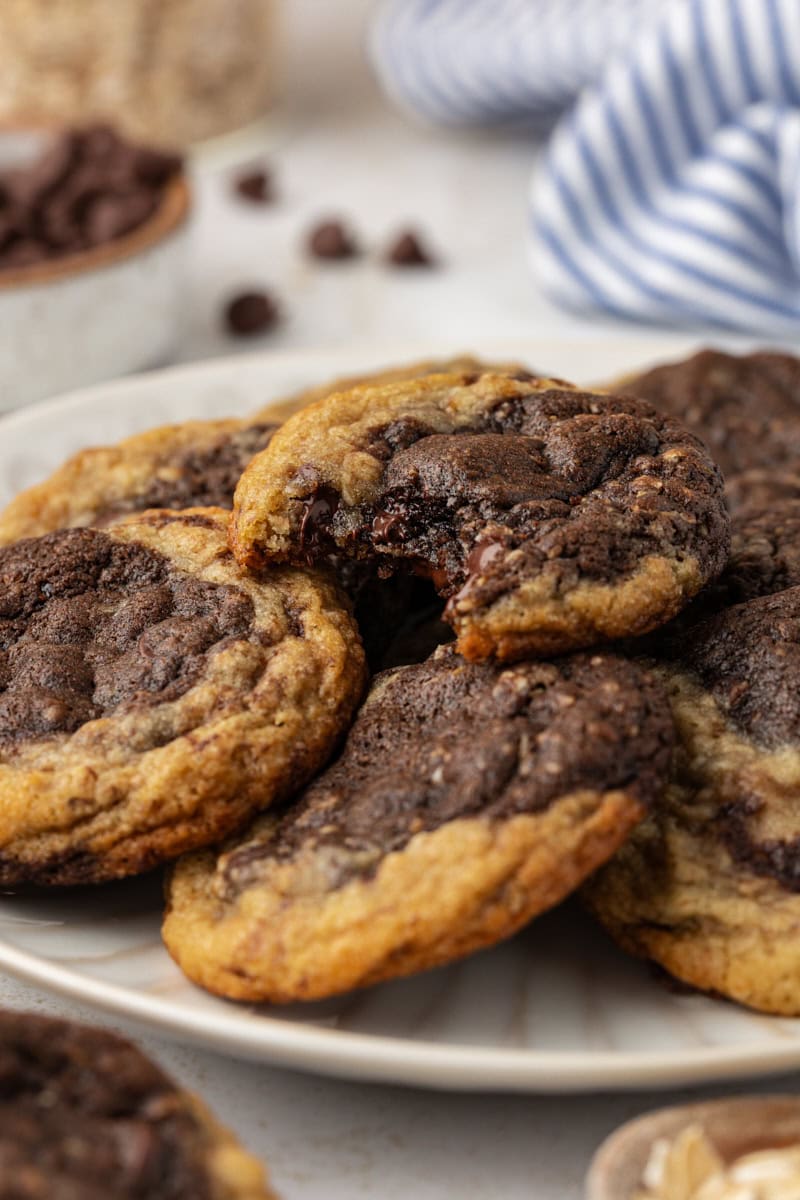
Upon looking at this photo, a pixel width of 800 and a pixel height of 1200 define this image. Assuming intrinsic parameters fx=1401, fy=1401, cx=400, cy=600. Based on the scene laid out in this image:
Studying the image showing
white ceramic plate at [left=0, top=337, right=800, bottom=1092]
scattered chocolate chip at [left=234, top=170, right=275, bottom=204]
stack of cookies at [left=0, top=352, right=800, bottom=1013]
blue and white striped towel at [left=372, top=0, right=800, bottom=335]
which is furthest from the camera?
scattered chocolate chip at [left=234, top=170, right=275, bottom=204]

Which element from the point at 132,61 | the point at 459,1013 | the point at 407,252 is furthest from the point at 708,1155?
the point at 132,61

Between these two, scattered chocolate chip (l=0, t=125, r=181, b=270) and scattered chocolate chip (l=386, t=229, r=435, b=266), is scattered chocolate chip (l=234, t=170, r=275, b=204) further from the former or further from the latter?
scattered chocolate chip (l=0, t=125, r=181, b=270)

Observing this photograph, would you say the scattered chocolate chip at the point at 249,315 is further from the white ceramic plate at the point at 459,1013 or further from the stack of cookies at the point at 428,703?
the white ceramic plate at the point at 459,1013

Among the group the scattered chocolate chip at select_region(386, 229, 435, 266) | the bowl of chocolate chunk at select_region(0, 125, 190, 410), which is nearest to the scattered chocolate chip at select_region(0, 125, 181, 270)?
the bowl of chocolate chunk at select_region(0, 125, 190, 410)

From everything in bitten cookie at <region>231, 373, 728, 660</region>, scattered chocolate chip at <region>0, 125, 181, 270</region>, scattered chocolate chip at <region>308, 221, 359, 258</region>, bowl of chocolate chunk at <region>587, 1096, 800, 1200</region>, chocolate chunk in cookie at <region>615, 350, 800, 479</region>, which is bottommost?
bowl of chocolate chunk at <region>587, 1096, 800, 1200</region>

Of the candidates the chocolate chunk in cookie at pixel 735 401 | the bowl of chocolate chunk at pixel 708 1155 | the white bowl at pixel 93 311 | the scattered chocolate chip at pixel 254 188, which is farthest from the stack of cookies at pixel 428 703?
the scattered chocolate chip at pixel 254 188
